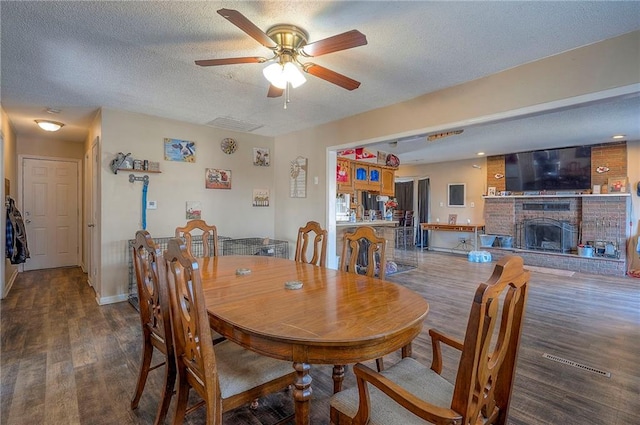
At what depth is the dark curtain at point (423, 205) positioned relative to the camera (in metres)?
9.05

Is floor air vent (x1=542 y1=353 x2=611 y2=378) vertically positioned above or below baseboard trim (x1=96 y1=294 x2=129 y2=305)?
below

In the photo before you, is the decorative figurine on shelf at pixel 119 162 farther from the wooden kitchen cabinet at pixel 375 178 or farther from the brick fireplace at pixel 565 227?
the brick fireplace at pixel 565 227

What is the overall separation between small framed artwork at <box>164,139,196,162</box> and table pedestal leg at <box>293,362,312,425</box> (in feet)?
13.0

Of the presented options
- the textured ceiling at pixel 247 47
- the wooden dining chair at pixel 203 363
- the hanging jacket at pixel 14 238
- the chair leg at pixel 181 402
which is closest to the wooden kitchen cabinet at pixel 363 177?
the textured ceiling at pixel 247 47

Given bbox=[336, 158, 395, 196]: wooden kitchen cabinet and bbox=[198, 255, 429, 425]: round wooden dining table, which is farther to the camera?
bbox=[336, 158, 395, 196]: wooden kitchen cabinet

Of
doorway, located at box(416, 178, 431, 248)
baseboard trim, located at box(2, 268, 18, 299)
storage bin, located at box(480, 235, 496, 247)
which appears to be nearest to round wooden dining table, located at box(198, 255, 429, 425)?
baseboard trim, located at box(2, 268, 18, 299)

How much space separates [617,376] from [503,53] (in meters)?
2.63

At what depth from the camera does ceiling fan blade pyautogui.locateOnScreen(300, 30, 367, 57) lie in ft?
5.81

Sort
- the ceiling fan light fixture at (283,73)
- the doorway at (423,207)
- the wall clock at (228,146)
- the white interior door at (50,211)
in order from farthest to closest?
the doorway at (423,207), the white interior door at (50,211), the wall clock at (228,146), the ceiling fan light fixture at (283,73)

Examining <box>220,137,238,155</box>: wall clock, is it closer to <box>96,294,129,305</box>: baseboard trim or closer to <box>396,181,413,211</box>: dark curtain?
<box>96,294,129,305</box>: baseboard trim

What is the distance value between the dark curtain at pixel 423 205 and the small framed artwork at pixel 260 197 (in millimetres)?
5297

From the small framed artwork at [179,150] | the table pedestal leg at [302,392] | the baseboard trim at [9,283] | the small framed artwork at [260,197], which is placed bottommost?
the baseboard trim at [9,283]

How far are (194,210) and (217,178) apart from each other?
610 mm

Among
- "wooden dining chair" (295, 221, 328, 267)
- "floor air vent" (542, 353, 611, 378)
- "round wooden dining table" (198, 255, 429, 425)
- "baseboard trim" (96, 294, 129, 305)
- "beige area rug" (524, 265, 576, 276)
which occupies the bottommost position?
"floor air vent" (542, 353, 611, 378)
